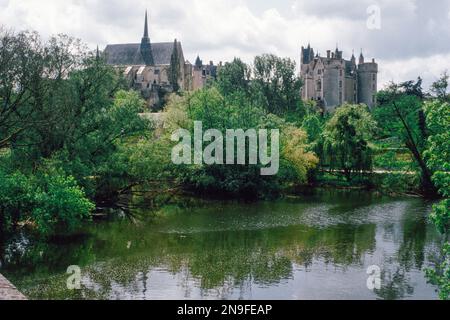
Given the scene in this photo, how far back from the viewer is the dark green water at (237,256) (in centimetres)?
1661

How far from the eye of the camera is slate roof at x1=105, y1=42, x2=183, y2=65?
313ft

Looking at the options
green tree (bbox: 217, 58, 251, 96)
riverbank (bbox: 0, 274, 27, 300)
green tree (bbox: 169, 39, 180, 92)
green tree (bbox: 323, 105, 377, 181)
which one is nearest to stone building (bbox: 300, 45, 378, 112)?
green tree (bbox: 169, 39, 180, 92)

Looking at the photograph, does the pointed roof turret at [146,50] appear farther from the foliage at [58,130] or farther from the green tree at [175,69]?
the foliage at [58,130]

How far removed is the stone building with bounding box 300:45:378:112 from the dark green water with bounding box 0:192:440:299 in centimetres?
6488

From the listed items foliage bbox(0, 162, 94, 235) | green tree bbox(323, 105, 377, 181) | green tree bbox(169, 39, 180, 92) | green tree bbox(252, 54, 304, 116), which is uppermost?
green tree bbox(169, 39, 180, 92)

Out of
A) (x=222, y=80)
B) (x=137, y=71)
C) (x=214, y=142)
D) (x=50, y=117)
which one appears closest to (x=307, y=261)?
(x=50, y=117)

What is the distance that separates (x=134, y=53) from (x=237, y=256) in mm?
79430

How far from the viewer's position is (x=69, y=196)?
75.0ft

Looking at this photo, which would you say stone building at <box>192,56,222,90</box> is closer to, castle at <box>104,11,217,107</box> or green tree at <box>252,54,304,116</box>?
castle at <box>104,11,217,107</box>

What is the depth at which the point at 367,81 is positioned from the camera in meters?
99.6

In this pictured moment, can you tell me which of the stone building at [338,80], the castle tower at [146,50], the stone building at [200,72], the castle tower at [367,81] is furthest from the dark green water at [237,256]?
the stone building at [200,72]

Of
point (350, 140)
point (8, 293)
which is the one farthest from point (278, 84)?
point (8, 293)

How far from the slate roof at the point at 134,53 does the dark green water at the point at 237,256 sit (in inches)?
2637
